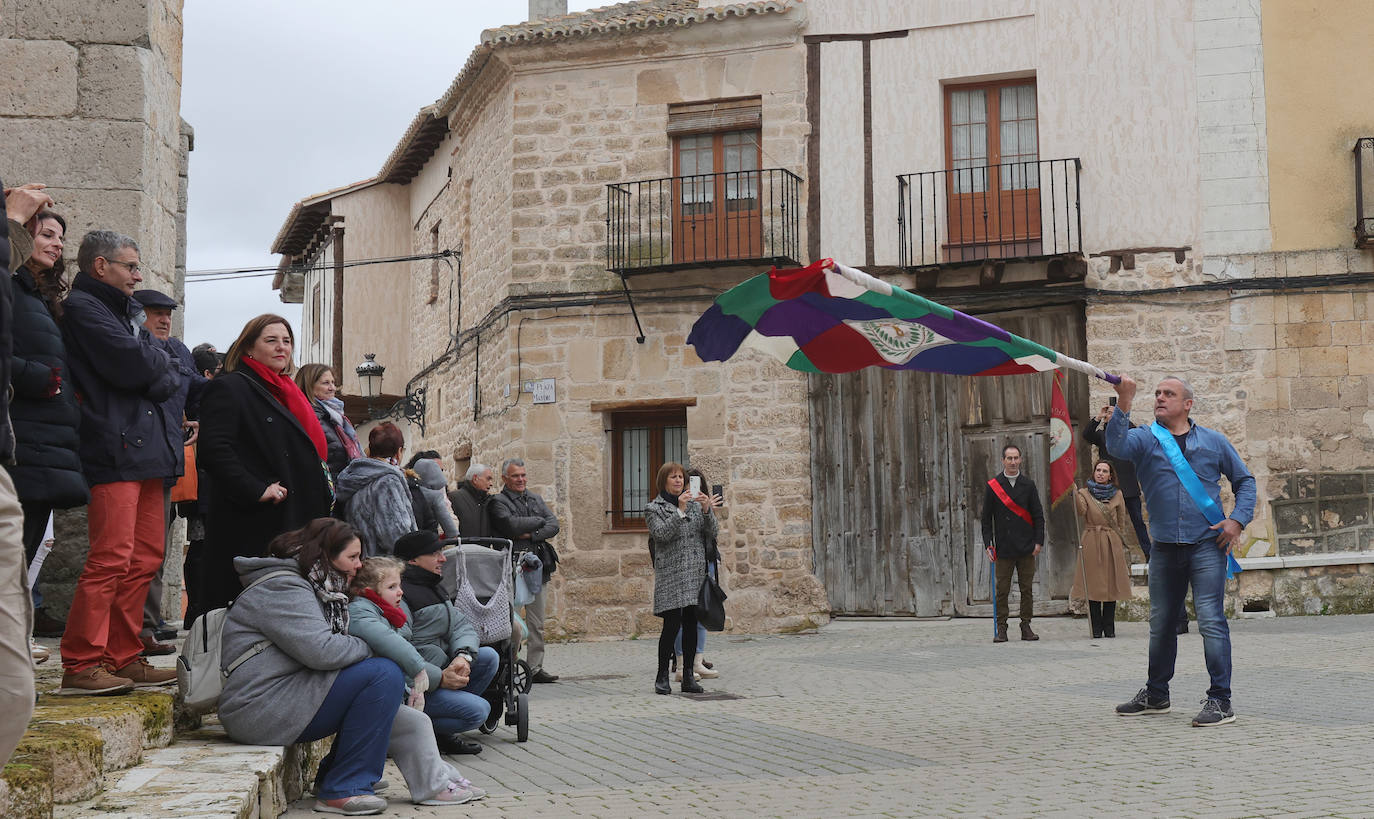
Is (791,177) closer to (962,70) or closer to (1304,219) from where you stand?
(962,70)

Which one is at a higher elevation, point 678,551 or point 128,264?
point 128,264

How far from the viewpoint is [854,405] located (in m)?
14.6

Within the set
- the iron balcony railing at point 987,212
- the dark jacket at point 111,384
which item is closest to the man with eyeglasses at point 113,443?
the dark jacket at point 111,384

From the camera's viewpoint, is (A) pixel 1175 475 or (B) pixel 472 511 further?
(B) pixel 472 511

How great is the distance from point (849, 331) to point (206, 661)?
4.03 metres

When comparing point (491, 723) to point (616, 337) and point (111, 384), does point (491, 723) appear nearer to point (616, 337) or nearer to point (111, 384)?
point (111, 384)

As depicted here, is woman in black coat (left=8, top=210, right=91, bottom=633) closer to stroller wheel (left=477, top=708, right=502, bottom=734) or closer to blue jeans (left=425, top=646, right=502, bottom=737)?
blue jeans (left=425, top=646, right=502, bottom=737)

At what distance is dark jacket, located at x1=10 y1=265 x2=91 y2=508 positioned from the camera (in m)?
4.48

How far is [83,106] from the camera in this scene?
705 centimetres

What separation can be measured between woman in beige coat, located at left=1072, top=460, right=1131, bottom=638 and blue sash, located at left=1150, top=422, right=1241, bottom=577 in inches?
192

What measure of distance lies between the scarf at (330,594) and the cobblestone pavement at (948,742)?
682 mm

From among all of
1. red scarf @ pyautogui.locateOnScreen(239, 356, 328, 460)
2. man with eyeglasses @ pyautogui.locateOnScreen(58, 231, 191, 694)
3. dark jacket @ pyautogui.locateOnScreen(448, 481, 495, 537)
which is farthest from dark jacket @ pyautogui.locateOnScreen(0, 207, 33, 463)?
dark jacket @ pyautogui.locateOnScreen(448, 481, 495, 537)

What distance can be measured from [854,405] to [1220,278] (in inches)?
A: 151

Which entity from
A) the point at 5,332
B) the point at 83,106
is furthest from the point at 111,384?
the point at 83,106
